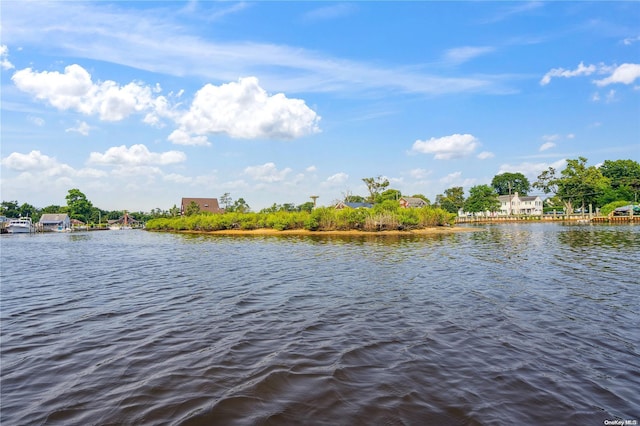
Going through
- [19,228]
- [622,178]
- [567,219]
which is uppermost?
[622,178]

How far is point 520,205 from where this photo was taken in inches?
4542

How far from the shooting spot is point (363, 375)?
5852 mm

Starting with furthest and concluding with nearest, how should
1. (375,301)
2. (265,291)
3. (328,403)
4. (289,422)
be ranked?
(265,291) < (375,301) < (328,403) < (289,422)

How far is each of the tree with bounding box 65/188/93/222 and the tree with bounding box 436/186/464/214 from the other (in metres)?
115

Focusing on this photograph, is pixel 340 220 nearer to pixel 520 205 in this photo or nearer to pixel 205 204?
pixel 205 204

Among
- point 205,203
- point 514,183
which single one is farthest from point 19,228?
point 514,183

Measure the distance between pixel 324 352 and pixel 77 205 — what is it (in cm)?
12734

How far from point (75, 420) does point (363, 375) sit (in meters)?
4.20

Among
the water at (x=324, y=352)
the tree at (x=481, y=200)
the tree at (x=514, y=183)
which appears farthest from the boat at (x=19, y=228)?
the tree at (x=514, y=183)

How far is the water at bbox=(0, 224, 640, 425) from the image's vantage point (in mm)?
4797

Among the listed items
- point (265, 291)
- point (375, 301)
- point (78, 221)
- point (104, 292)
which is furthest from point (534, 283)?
point (78, 221)

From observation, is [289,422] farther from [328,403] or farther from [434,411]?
[434,411]

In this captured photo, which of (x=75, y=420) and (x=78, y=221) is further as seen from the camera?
(x=78, y=221)

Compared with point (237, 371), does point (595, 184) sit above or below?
above
